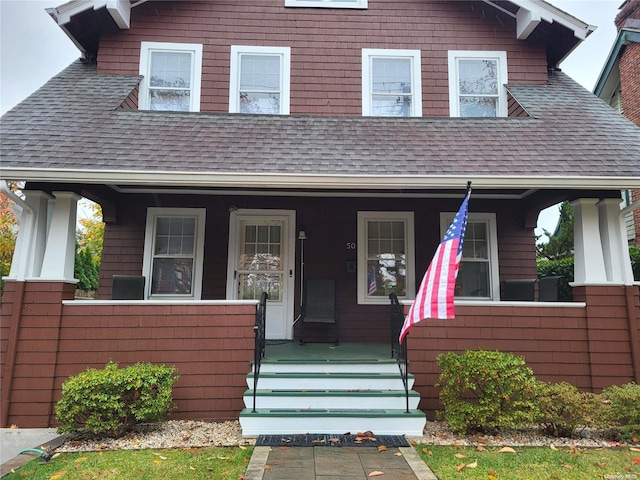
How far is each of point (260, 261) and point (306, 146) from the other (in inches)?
81.5

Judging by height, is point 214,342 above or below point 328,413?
above

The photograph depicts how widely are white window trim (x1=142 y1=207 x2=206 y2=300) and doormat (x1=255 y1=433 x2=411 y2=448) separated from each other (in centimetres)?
306

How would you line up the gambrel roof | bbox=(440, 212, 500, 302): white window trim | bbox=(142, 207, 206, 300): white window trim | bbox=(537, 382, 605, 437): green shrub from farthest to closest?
bbox=(440, 212, 500, 302): white window trim → bbox=(142, 207, 206, 300): white window trim → the gambrel roof → bbox=(537, 382, 605, 437): green shrub

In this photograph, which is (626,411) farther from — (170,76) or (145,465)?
(170,76)

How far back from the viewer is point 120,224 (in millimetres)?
7020

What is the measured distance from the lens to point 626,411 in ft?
14.7

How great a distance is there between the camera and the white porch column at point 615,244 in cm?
543

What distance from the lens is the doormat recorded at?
4.20 metres

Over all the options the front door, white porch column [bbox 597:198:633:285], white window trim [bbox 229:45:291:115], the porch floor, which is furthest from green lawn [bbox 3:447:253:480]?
white window trim [bbox 229:45:291:115]

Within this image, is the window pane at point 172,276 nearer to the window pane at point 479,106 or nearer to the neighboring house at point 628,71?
the window pane at point 479,106

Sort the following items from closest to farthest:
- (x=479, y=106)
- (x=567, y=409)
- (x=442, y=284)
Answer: (x=442, y=284) < (x=567, y=409) < (x=479, y=106)

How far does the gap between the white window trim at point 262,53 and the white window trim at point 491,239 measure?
3107 millimetres

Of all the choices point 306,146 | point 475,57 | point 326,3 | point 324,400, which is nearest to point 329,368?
point 324,400

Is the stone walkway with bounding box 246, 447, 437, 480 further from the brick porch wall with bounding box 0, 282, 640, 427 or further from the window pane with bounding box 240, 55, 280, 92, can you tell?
the window pane with bounding box 240, 55, 280, 92
